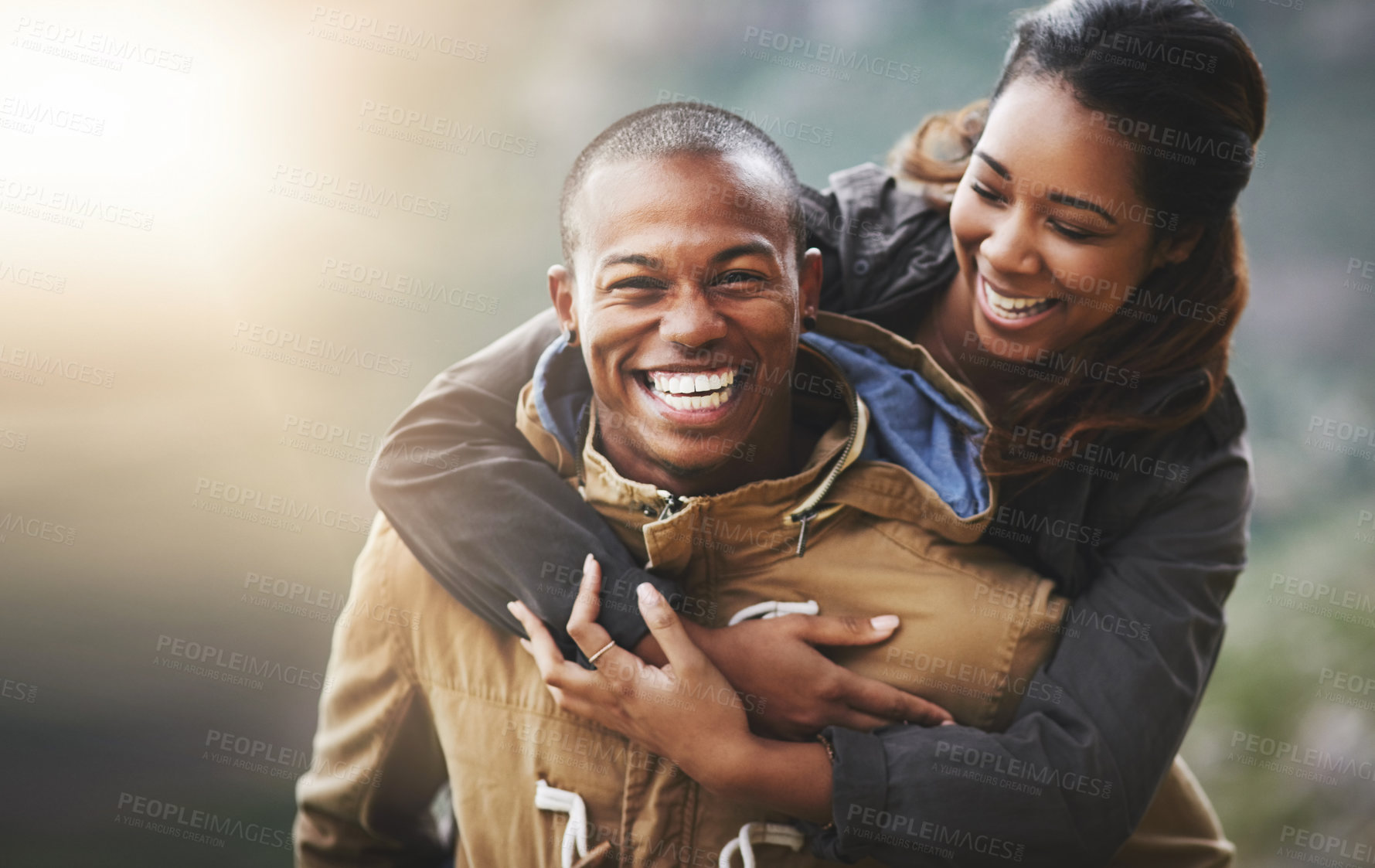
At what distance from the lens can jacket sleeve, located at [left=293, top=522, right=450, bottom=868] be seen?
1460 mm

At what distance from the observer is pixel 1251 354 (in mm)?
1799

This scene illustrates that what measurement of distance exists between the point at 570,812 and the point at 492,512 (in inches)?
15.3

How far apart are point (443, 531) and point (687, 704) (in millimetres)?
376

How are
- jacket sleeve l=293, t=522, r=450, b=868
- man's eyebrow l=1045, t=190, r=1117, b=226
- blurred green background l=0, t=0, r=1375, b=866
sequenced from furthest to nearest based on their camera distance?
blurred green background l=0, t=0, r=1375, b=866 < jacket sleeve l=293, t=522, r=450, b=868 < man's eyebrow l=1045, t=190, r=1117, b=226

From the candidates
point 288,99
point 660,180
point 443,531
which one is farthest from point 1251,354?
point 288,99

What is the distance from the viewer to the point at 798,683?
4.20 feet

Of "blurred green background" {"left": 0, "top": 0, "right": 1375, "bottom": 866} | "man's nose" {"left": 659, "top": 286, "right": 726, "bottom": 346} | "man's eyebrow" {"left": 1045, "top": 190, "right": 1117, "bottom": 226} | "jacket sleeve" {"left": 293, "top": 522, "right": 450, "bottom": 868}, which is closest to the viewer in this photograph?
"man's nose" {"left": 659, "top": 286, "right": 726, "bottom": 346}

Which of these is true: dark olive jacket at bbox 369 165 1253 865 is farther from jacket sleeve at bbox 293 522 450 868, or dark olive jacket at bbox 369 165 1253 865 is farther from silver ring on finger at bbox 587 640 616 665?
jacket sleeve at bbox 293 522 450 868

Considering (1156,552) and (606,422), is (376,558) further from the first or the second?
(1156,552)

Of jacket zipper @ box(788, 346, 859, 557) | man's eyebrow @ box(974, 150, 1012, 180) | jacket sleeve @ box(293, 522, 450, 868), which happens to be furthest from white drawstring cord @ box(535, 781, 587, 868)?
man's eyebrow @ box(974, 150, 1012, 180)

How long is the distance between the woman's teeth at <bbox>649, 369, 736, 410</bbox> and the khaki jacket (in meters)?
0.12

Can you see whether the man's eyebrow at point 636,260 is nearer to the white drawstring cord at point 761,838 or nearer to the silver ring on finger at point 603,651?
the silver ring on finger at point 603,651

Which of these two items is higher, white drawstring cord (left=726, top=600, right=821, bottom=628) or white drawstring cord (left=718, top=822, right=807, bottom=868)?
white drawstring cord (left=726, top=600, right=821, bottom=628)

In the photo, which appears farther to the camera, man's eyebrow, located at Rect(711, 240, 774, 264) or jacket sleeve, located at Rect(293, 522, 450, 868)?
jacket sleeve, located at Rect(293, 522, 450, 868)
